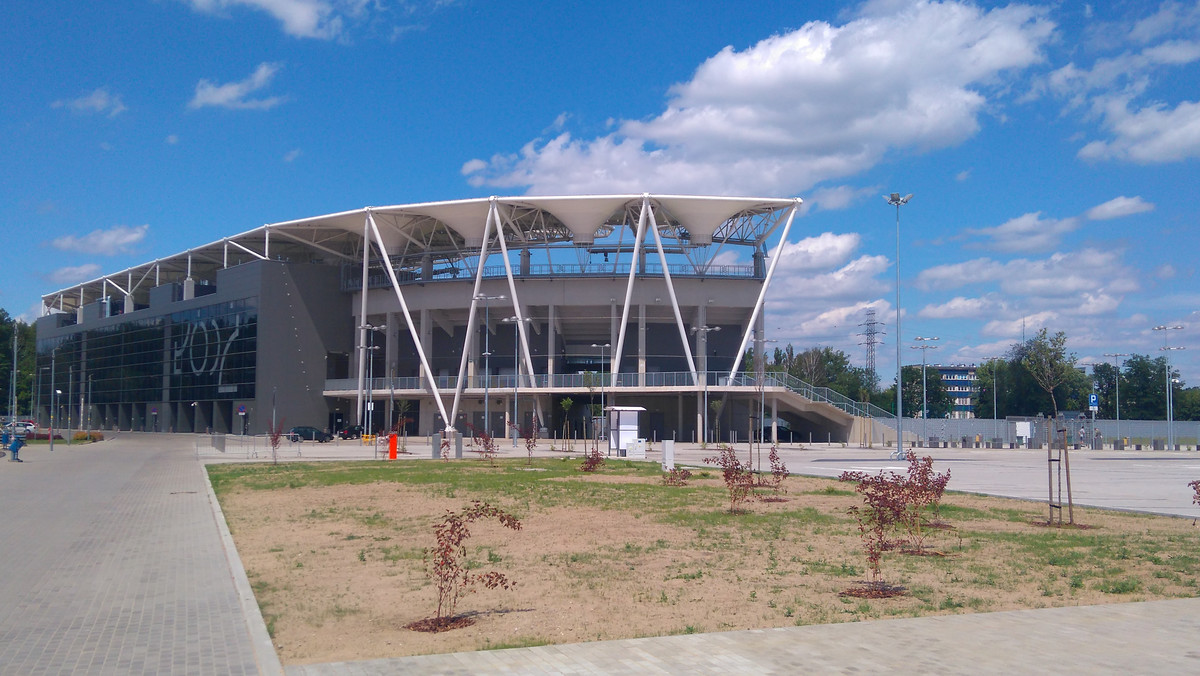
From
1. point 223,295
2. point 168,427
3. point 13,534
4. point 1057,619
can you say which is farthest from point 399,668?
point 168,427

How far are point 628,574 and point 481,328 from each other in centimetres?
6430

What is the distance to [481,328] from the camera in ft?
244

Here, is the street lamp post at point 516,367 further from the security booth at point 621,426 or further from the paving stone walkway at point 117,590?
the paving stone walkway at point 117,590

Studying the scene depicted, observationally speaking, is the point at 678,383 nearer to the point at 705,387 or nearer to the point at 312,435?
the point at 705,387

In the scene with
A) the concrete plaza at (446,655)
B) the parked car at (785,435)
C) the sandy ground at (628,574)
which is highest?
the concrete plaza at (446,655)

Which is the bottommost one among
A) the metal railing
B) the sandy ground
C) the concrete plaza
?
the sandy ground

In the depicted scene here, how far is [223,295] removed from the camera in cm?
7944

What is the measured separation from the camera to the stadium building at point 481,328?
212ft

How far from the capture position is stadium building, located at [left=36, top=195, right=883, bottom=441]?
212 feet

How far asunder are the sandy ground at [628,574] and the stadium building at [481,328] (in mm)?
43616

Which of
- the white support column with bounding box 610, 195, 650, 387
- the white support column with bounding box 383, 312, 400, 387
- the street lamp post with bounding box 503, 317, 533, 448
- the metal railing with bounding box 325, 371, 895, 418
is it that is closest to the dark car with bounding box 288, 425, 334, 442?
the metal railing with bounding box 325, 371, 895, 418

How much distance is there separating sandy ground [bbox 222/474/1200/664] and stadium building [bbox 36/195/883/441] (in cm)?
4362

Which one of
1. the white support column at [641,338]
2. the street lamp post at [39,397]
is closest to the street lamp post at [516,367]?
the white support column at [641,338]

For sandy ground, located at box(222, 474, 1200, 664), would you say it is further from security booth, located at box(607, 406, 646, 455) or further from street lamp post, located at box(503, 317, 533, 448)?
street lamp post, located at box(503, 317, 533, 448)
